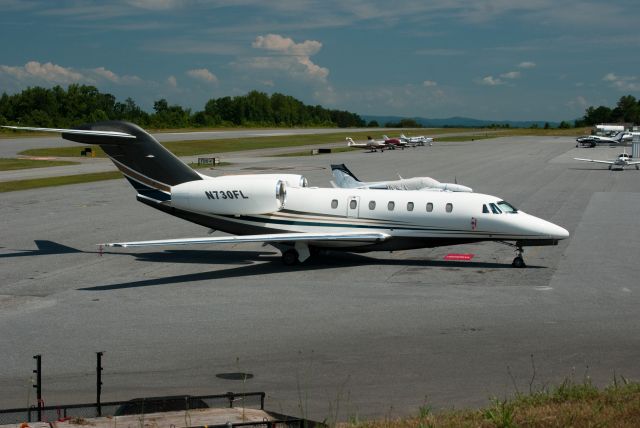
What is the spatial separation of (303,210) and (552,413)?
55.6 feet

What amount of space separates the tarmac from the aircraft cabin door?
1735mm

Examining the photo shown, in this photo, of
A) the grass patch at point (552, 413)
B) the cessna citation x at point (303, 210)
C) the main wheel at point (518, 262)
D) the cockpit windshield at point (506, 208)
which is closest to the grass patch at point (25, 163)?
the cessna citation x at point (303, 210)

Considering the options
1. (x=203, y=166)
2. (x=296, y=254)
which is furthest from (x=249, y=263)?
(x=203, y=166)

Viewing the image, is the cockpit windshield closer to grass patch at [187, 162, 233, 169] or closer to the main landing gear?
the main landing gear

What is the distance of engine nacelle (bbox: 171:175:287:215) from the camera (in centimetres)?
2759

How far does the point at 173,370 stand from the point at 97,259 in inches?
535

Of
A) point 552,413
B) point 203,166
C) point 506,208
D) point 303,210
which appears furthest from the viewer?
point 203,166

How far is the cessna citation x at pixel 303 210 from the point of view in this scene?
2628 cm

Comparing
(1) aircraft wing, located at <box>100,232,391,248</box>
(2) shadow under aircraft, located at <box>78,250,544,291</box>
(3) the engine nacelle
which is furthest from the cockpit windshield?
(3) the engine nacelle

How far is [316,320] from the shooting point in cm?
1970

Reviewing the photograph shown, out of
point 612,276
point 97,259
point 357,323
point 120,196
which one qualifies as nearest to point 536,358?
point 357,323

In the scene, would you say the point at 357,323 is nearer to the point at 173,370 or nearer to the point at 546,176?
the point at 173,370

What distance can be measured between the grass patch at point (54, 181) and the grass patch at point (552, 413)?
4490 centimetres

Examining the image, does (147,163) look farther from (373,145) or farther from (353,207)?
(373,145)
